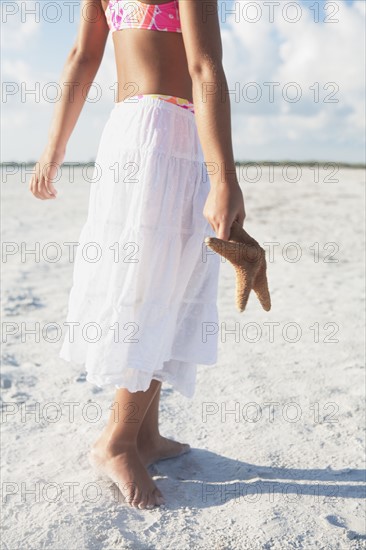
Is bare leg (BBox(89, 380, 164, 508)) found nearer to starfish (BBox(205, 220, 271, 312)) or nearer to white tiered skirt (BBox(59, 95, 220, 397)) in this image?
white tiered skirt (BBox(59, 95, 220, 397))

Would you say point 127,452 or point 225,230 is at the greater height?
point 225,230

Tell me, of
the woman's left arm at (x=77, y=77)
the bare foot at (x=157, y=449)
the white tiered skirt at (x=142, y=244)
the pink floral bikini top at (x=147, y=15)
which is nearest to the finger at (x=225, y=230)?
the white tiered skirt at (x=142, y=244)

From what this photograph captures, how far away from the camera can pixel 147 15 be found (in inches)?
71.9

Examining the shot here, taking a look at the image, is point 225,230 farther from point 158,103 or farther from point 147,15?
point 147,15

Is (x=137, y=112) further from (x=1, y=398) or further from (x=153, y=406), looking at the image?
(x=1, y=398)

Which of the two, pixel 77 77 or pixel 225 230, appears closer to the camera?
pixel 225 230

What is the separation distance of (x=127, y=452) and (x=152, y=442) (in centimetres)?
16

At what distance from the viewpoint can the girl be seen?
1812 millimetres

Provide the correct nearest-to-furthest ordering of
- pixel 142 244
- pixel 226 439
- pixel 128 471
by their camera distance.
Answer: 1. pixel 142 244
2. pixel 128 471
3. pixel 226 439

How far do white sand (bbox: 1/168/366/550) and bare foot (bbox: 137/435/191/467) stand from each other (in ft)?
0.08

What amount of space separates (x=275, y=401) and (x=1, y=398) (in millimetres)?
1072

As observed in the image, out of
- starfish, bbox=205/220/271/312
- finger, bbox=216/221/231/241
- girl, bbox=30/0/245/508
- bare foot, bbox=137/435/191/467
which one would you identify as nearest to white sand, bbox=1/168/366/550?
bare foot, bbox=137/435/191/467

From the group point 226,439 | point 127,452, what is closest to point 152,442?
point 127,452

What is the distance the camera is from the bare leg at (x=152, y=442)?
2213 millimetres
